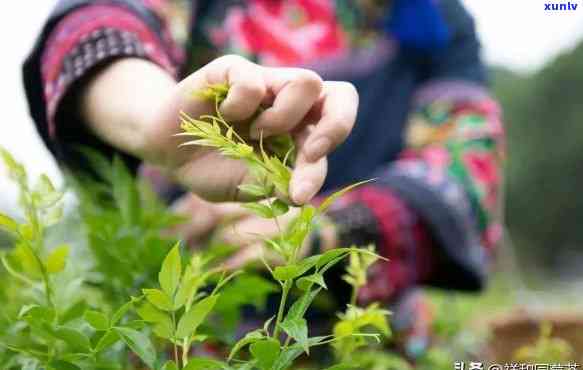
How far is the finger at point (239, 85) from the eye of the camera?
433 millimetres

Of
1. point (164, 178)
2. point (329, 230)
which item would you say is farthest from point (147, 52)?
point (164, 178)

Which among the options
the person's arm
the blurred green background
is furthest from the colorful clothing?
the blurred green background

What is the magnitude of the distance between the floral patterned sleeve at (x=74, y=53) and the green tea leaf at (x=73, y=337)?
283 mm

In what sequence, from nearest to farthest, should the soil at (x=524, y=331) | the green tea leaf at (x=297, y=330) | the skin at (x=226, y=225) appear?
the green tea leaf at (x=297, y=330), the skin at (x=226, y=225), the soil at (x=524, y=331)

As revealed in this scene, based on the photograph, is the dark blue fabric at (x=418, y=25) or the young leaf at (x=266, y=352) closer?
the young leaf at (x=266, y=352)

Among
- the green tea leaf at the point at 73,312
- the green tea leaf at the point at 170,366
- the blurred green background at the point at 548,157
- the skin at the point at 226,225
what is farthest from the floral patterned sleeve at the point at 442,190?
the blurred green background at the point at 548,157

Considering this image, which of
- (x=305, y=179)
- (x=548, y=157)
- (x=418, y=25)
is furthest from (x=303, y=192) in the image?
(x=548, y=157)

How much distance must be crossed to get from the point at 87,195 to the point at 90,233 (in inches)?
5.3

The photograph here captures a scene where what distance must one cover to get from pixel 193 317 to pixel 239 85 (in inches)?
4.4

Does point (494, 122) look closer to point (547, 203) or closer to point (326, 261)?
point (326, 261)

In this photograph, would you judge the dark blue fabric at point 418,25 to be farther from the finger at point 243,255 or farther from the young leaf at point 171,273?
the young leaf at point 171,273

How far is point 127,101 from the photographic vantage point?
59 cm

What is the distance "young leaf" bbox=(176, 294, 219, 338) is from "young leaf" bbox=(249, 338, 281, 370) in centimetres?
3

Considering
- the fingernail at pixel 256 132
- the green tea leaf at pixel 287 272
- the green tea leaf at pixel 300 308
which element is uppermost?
the fingernail at pixel 256 132
